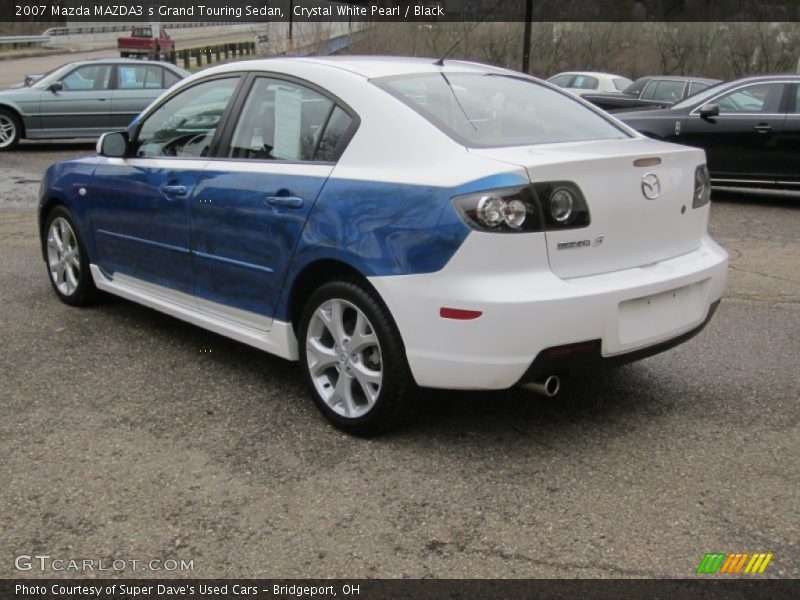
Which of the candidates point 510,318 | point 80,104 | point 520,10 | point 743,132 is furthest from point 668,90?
point 520,10

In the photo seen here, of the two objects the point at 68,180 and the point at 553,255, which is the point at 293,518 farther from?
the point at 68,180

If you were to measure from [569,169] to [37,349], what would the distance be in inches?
128

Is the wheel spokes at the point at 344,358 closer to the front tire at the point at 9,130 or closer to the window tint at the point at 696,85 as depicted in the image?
the front tire at the point at 9,130

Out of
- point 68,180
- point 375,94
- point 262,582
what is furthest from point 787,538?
point 68,180

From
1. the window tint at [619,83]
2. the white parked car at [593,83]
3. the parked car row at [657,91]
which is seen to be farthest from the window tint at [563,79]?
the parked car row at [657,91]

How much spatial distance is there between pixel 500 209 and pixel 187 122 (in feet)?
7.55

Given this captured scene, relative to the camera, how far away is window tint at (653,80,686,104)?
15.7 metres

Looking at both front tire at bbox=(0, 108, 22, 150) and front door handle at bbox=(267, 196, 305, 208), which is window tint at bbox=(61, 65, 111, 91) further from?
front door handle at bbox=(267, 196, 305, 208)

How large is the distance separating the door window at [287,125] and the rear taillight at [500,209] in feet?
2.87

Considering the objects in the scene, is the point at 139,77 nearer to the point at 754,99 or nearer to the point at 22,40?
the point at 754,99

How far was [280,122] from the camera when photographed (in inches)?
170

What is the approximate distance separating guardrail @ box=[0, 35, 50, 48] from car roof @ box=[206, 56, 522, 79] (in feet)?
168

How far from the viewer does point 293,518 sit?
320 cm

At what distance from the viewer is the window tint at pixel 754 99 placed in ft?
35.6
